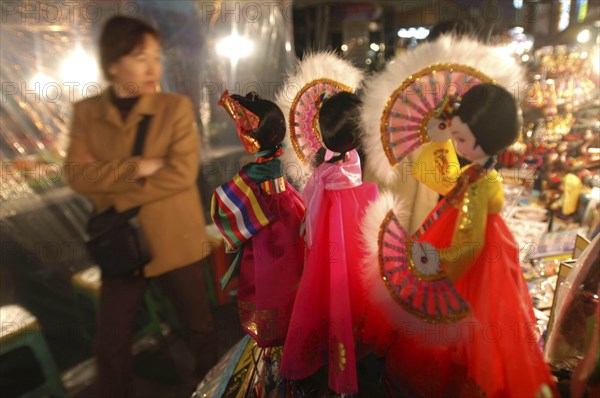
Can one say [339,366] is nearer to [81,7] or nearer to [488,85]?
[488,85]

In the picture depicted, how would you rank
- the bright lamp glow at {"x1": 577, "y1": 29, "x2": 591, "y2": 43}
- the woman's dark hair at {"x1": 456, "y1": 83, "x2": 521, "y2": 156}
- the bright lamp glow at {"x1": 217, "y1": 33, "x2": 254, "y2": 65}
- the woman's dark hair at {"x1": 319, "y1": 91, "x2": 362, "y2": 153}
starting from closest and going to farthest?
the woman's dark hair at {"x1": 456, "y1": 83, "x2": 521, "y2": 156} < the woman's dark hair at {"x1": 319, "y1": 91, "x2": 362, "y2": 153} < the bright lamp glow at {"x1": 217, "y1": 33, "x2": 254, "y2": 65} < the bright lamp glow at {"x1": 577, "y1": 29, "x2": 591, "y2": 43}

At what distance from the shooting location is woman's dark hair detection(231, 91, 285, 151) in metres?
0.83

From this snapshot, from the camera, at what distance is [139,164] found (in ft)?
2.68

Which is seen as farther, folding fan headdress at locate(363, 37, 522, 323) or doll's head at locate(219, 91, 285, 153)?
doll's head at locate(219, 91, 285, 153)

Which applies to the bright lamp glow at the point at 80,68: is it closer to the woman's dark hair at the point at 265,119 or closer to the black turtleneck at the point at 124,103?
the black turtleneck at the point at 124,103

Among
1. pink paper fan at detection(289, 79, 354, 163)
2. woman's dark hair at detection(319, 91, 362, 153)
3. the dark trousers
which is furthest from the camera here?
the dark trousers

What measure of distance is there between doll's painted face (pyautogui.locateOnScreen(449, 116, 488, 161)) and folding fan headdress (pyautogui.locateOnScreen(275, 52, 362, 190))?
1.06 feet

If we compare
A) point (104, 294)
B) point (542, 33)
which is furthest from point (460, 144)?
point (542, 33)

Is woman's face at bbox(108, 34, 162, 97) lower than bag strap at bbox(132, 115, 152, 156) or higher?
higher

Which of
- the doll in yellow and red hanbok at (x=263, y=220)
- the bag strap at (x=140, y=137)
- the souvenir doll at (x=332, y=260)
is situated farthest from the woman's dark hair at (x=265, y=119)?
the bag strap at (x=140, y=137)

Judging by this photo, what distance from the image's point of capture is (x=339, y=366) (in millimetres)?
803

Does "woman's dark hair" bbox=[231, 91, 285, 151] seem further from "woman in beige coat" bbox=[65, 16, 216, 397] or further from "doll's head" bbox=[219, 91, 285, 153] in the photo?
"woman in beige coat" bbox=[65, 16, 216, 397]

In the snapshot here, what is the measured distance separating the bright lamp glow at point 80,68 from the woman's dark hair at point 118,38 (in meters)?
0.03

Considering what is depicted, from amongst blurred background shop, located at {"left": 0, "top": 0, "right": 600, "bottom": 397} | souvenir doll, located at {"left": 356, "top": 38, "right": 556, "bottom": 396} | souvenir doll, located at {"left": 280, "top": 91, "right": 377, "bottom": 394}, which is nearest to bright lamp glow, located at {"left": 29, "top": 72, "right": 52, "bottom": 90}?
blurred background shop, located at {"left": 0, "top": 0, "right": 600, "bottom": 397}
